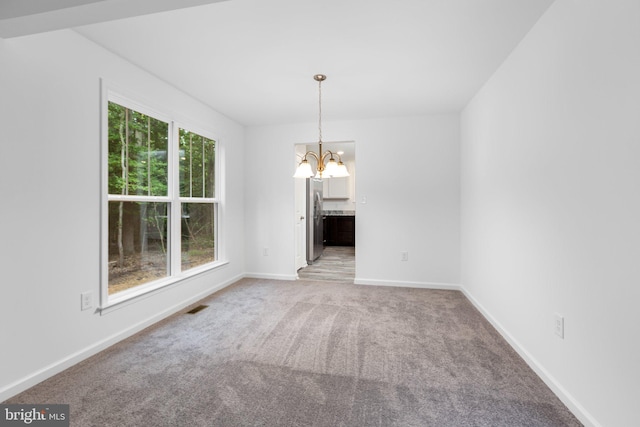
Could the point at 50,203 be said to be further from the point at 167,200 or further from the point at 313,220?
the point at 313,220

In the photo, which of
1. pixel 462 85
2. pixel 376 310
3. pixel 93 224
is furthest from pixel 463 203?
pixel 93 224

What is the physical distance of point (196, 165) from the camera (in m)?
3.75

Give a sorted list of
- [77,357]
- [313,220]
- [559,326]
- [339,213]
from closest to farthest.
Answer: [559,326]
[77,357]
[313,220]
[339,213]

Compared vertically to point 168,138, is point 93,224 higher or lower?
lower

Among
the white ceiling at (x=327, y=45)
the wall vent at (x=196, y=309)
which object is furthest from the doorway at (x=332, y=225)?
the wall vent at (x=196, y=309)

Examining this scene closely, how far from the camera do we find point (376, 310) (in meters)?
3.31

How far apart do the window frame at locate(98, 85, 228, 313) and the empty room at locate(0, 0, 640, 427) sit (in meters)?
0.02

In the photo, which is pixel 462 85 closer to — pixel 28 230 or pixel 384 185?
pixel 384 185

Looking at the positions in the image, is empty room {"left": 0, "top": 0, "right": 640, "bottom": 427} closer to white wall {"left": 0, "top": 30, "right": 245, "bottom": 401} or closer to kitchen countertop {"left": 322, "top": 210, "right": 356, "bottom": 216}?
white wall {"left": 0, "top": 30, "right": 245, "bottom": 401}

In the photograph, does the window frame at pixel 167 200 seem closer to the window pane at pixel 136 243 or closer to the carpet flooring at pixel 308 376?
the window pane at pixel 136 243

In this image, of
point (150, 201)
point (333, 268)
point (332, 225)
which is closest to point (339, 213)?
point (332, 225)

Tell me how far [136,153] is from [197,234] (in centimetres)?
129

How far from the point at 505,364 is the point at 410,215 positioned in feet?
7.77

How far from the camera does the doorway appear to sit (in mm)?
5100
